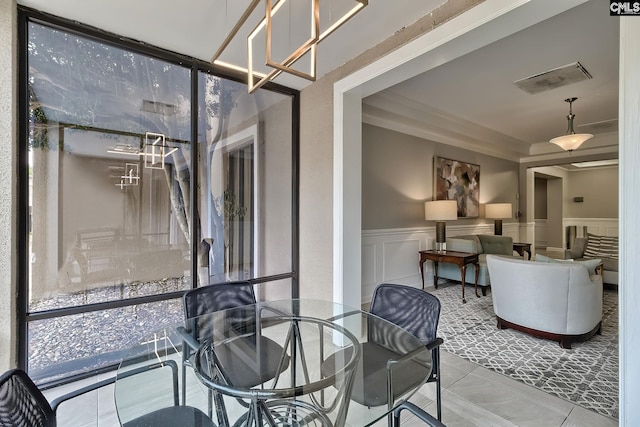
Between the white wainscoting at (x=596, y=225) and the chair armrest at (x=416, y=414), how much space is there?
9920 millimetres

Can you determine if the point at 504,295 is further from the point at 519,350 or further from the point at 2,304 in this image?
the point at 2,304

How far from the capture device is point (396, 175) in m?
4.40

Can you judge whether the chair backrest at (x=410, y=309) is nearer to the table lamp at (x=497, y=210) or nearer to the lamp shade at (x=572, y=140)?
the lamp shade at (x=572, y=140)

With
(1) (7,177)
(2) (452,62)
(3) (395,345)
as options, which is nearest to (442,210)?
(2) (452,62)

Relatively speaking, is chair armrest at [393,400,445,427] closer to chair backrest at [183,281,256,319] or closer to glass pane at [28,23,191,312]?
chair backrest at [183,281,256,319]

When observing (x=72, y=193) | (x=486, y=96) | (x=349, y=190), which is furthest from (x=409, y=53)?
(x=72, y=193)

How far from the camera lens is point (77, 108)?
7.30 ft

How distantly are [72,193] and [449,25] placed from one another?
116 inches

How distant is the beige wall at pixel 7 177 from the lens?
6.03 feet

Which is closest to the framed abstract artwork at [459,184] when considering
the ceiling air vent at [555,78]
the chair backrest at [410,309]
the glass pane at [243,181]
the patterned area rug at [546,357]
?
the ceiling air vent at [555,78]

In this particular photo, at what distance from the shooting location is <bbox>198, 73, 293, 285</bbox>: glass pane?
281cm

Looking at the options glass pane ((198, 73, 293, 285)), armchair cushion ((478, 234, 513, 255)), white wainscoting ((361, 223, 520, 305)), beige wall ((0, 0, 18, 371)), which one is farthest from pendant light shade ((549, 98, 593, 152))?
beige wall ((0, 0, 18, 371))

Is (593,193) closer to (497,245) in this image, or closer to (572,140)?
(497,245)

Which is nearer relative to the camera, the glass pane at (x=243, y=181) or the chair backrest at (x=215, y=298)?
the chair backrest at (x=215, y=298)
